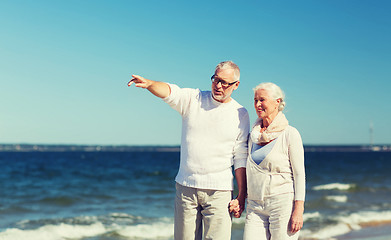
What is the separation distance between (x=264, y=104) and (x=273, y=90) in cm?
13

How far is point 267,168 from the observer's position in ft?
10.6

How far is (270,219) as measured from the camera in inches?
128

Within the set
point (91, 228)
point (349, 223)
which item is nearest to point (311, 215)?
point (349, 223)

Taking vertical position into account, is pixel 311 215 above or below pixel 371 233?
below

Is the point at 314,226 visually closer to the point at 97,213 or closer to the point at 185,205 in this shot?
the point at 97,213

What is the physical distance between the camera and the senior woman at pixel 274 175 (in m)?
3.21

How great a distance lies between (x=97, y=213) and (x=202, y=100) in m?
10.3

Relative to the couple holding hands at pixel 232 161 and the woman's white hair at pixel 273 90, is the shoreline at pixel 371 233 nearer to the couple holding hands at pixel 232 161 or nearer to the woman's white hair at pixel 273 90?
the couple holding hands at pixel 232 161

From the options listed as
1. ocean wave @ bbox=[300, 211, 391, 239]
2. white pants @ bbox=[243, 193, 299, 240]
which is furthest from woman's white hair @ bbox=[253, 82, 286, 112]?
ocean wave @ bbox=[300, 211, 391, 239]

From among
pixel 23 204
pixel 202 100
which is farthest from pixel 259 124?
pixel 23 204

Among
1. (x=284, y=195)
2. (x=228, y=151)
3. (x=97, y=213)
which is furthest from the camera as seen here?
(x=97, y=213)

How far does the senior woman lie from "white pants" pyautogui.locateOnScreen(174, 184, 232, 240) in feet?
0.75

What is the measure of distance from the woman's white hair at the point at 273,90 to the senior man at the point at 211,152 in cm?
23

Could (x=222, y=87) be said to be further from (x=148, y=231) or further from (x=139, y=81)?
(x=148, y=231)
